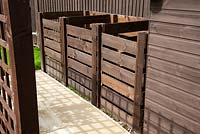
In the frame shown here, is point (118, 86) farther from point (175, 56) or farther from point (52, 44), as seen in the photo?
Result: point (52, 44)

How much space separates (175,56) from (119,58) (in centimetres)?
143

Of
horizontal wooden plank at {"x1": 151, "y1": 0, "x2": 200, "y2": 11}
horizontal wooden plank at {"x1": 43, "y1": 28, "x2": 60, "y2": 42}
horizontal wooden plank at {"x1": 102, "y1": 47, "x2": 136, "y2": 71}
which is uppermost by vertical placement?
horizontal wooden plank at {"x1": 151, "y1": 0, "x2": 200, "y2": 11}

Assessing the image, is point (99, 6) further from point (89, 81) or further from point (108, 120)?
point (108, 120)

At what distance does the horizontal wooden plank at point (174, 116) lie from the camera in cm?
316

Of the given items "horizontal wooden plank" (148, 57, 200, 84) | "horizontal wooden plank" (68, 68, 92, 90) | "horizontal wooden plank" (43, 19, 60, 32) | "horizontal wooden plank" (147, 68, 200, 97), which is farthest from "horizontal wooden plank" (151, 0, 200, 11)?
"horizontal wooden plank" (43, 19, 60, 32)

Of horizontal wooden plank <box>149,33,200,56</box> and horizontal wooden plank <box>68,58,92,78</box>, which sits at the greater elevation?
horizontal wooden plank <box>149,33,200,56</box>

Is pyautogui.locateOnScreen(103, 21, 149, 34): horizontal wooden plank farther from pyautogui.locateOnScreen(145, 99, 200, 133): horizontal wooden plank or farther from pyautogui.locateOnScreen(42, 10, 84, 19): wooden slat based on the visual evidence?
pyautogui.locateOnScreen(42, 10, 84, 19): wooden slat

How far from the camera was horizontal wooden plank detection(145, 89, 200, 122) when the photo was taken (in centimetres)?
313

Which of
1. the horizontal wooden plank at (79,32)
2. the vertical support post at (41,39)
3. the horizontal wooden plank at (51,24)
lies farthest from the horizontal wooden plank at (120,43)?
the vertical support post at (41,39)

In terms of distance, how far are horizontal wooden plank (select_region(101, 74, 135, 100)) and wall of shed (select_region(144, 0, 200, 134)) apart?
2.08 feet

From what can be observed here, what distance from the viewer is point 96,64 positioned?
5246mm

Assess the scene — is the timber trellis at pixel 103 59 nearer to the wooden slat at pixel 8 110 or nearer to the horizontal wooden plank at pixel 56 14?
the horizontal wooden plank at pixel 56 14

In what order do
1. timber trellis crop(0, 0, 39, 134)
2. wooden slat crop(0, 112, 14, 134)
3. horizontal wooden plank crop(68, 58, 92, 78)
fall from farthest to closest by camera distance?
horizontal wooden plank crop(68, 58, 92, 78) < wooden slat crop(0, 112, 14, 134) < timber trellis crop(0, 0, 39, 134)

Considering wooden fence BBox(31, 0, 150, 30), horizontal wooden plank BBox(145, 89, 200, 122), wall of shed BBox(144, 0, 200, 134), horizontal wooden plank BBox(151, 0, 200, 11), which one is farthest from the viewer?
wooden fence BBox(31, 0, 150, 30)
